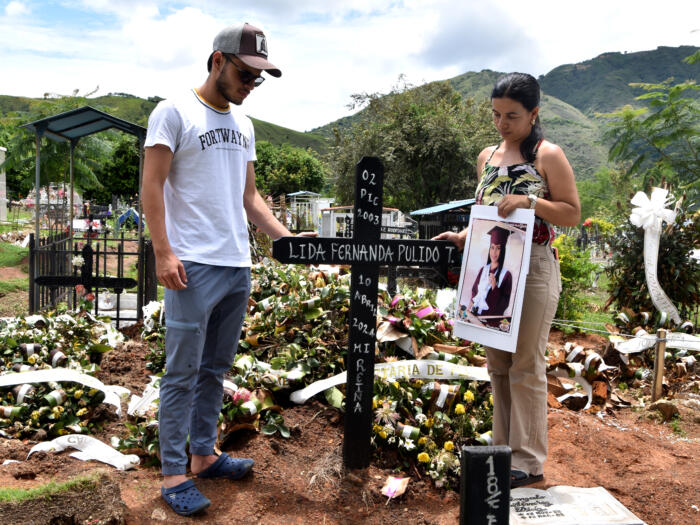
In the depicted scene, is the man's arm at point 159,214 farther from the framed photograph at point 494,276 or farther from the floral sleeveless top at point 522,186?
the floral sleeveless top at point 522,186

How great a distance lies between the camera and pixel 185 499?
247cm

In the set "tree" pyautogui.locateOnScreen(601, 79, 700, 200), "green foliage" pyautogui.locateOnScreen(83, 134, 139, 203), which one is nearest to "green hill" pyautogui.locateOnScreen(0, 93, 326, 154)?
"green foliage" pyautogui.locateOnScreen(83, 134, 139, 203)

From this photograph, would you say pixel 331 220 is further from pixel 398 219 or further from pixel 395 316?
pixel 395 316

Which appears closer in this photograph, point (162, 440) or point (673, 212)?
point (162, 440)

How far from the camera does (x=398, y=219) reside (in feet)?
58.9

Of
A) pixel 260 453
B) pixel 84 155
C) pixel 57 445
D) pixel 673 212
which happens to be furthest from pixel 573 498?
pixel 84 155

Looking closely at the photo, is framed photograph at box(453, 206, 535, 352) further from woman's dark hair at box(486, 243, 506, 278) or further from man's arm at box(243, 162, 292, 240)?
man's arm at box(243, 162, 292, 240)

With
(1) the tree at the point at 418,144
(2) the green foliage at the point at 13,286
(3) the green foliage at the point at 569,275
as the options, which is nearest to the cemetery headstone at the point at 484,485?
(3) the green foliage at the point at 569,275

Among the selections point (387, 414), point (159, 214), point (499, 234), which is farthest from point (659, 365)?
point (159, 214)

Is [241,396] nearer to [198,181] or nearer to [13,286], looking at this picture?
[198,181]

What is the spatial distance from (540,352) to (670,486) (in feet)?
3.67

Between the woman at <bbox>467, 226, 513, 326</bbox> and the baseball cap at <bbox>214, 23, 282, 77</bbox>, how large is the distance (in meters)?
1.23

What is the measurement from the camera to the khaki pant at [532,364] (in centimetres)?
264

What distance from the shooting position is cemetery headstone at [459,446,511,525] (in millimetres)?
1550
